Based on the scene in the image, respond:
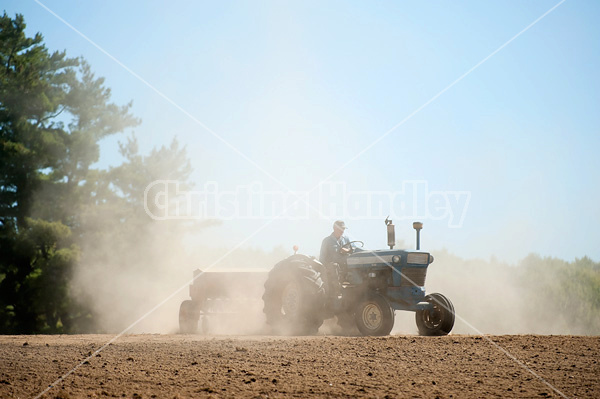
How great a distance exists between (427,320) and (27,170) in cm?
2324

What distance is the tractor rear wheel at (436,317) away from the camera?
10.8 m

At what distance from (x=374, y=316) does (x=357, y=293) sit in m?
0.76

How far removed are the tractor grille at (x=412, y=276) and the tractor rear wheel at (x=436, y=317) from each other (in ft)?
1.21

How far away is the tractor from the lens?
10906 mm

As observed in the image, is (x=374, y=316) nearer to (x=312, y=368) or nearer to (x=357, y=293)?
(x=357, y=293)

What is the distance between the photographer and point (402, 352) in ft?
26.8

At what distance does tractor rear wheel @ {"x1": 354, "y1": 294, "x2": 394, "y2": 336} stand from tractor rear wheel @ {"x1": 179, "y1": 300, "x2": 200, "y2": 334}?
5041mm

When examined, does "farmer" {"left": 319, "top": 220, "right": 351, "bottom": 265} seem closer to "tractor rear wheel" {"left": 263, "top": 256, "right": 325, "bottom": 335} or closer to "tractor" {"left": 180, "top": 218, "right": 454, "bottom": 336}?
"tractor" {"left": 180, "top": 218, "right": 454, "bottom": 336}

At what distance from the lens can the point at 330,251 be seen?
39.4ft

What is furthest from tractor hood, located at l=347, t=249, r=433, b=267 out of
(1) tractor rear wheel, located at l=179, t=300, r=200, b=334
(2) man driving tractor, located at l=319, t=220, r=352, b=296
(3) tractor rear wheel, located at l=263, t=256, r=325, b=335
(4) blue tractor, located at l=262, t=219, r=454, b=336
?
(1) tractor rear wheel, located at l=179, t=300, r=200, b=334

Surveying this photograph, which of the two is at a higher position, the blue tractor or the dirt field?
the blue tractor

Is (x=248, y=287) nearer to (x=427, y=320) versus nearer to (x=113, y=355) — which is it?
(x=427, y=320)

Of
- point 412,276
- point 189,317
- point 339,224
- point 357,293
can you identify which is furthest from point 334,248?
point 189,317

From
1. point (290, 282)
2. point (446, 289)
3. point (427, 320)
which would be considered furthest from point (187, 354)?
point (446, 289)
